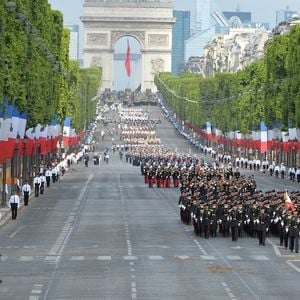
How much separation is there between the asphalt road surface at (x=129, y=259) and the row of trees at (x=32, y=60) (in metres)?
6.42

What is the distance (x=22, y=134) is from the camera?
8425 cm

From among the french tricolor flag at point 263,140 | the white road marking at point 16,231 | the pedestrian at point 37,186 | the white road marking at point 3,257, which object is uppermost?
the french tricolor flag at point 263,140

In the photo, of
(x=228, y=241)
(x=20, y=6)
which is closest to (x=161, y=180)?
(x=20, y=6)

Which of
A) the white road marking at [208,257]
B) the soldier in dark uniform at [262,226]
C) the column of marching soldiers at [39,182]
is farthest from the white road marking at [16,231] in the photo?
the white road marking at [208,257]

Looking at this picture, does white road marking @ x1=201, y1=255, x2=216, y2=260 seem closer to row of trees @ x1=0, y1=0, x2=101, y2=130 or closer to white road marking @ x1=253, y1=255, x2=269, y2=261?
white road marking @ x1=253, y1=255, x2=269, y2=261

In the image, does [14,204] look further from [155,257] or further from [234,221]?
[155,257]

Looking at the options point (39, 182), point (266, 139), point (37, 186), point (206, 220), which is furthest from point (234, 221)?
point (266, 139)

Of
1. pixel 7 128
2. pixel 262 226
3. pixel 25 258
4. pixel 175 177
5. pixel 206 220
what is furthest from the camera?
pixel 175 177

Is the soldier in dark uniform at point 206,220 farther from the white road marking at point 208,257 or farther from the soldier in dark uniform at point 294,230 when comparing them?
the white road marking at point 208,257

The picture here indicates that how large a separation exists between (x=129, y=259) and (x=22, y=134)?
37.2m

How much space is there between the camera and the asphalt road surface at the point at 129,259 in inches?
1535

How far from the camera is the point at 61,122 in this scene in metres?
136

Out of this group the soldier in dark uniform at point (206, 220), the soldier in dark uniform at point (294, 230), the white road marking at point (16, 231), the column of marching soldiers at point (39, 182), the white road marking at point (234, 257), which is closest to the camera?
the white road marking at point (234, 257)

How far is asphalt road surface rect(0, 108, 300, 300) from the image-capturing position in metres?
39.0
